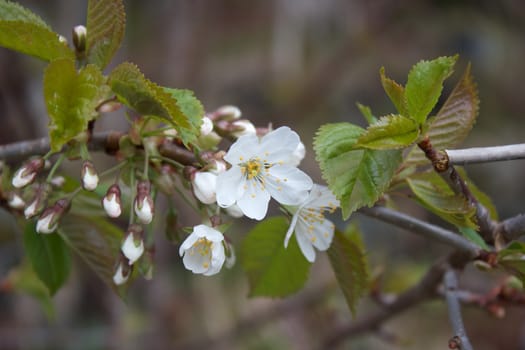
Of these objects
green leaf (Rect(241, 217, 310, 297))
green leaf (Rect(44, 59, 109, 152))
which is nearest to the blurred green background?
green leaf (Rect(241, 217, 310, 297))

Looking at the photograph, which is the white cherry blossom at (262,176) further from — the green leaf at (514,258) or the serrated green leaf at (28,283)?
the serrated green leaf at (28,283)

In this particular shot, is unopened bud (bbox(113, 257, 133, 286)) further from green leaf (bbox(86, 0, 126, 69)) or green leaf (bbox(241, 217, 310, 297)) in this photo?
green leaf (bbox(86, 0, 126, 69))

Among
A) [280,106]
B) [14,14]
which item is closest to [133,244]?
[14,14]

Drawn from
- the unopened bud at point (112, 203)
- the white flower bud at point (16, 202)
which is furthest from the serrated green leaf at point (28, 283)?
the unopened bud at point (112, 203)

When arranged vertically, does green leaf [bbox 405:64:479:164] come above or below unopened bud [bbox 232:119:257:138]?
above

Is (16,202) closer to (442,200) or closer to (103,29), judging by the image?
(103,29)

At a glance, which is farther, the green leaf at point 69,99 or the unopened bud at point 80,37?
the unopened bud at point 80,37

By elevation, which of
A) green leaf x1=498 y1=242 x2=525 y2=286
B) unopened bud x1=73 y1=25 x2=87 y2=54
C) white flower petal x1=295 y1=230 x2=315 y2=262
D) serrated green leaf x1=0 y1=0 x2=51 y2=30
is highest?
serrated green leaf x1=0 y1=0 x2=51 y2=30
